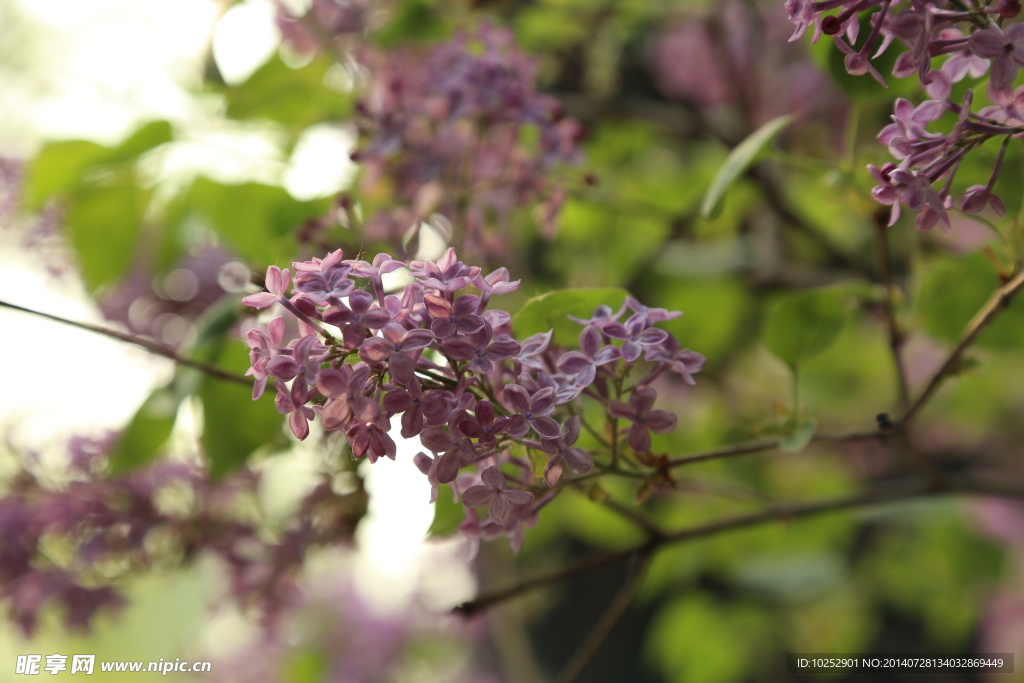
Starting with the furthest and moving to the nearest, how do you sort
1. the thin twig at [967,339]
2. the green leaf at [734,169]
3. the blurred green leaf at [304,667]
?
the blurred green leaf at [304,667] < the green leaf at [734,169] < the thin twig at [967,339]

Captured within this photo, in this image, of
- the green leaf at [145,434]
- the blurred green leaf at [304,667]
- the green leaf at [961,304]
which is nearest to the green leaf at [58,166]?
the green leaf at [145,434]

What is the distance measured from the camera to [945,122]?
49cm

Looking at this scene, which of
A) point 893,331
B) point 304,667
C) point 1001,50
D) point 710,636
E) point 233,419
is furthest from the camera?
point 304,667

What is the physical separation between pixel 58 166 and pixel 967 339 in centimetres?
91

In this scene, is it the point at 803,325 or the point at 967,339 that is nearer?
the point at 967,339

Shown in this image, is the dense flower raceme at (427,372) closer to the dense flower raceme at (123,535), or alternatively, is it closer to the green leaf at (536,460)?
the green leaf at (536,460)

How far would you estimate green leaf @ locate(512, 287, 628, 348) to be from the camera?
448 mm

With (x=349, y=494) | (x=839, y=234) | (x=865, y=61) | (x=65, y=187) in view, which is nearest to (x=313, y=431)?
(x=349, y=494)

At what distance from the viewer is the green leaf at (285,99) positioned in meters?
0.96

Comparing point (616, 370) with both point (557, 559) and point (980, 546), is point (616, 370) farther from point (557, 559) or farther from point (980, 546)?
point (557, 559)

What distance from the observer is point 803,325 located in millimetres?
592

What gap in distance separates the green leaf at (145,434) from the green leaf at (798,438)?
1.84ft

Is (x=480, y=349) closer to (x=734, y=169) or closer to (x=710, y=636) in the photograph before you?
(x=734, y=169)

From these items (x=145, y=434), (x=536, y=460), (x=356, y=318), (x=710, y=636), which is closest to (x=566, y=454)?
(x=536, y=460)
